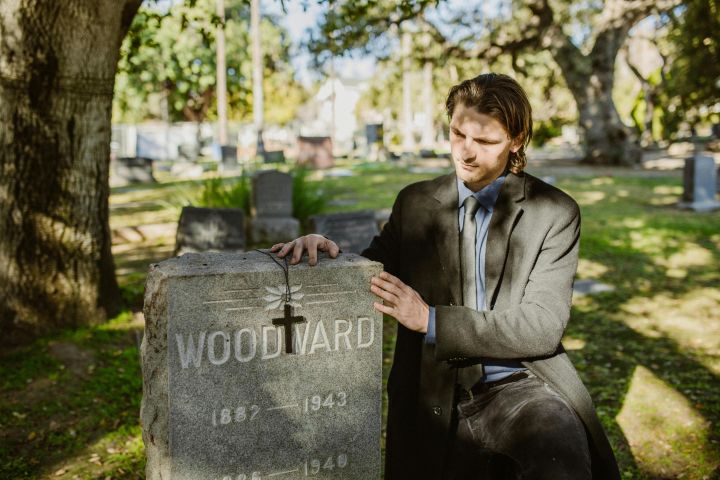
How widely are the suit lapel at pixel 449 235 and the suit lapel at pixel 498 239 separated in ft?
0.35

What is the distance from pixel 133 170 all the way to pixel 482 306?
20.3 metres

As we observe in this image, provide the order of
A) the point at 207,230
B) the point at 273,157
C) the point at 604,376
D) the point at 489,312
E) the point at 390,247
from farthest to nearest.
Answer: the point at 273,157 < the point at 207,230 < the point at 604,376 < the point at 390,247 < the point at 489,312

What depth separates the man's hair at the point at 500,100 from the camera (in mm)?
2363

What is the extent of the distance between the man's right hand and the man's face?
558 millimetres

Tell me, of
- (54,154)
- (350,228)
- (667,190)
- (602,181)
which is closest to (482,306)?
(54,154)

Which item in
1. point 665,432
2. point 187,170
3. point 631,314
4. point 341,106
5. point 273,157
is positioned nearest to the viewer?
point 665,432

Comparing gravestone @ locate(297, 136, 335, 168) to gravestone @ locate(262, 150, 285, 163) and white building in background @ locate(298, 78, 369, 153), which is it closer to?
gravestone @ locate(262, 150, 285, 163)

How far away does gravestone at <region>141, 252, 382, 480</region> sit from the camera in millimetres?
2053

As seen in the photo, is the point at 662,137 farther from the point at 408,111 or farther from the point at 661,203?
the point at 661,203

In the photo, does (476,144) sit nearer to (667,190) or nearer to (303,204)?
(303,204)

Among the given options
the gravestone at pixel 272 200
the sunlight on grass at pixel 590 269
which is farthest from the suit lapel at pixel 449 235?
the gravestone at pixel 272 200

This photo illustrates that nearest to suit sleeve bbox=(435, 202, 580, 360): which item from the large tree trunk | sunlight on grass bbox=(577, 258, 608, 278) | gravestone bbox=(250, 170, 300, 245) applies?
the large tree trunk

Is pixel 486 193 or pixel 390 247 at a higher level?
pixel 486 193

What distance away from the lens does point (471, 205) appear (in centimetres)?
245
